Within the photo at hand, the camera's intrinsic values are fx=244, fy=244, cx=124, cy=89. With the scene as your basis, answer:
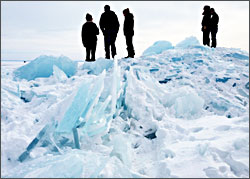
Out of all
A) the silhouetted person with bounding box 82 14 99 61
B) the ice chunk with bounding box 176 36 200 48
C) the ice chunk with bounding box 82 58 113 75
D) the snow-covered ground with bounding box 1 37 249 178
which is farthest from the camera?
the ice chunk with bounding box 176 36 200 48

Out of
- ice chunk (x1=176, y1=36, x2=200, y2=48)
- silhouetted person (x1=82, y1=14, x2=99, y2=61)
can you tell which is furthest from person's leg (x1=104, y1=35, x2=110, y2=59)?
ice chunk (x1=176, y1=36, x2=200, y2=48)

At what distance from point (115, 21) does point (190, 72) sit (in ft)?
7.58

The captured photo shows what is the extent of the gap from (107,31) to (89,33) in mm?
483

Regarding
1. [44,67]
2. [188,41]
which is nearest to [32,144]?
[44,67]

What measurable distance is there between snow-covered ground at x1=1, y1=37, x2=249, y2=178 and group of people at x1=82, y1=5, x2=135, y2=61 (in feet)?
4.57

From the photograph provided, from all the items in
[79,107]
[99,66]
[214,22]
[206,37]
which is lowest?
[79,107]

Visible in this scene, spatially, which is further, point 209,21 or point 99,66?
point 209,21

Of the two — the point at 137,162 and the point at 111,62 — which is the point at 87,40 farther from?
the point at 137,162

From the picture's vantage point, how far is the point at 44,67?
5.26 metres

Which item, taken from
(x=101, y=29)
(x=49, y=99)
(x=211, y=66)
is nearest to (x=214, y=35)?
(x=211, y=66)

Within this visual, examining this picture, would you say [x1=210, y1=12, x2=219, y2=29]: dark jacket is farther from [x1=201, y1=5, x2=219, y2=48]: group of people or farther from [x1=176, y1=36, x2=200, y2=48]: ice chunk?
→ [x1=176, y1=36, x2=200, y2=48]: ice chunk

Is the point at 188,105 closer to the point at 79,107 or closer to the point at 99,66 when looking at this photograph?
the point at 79,107

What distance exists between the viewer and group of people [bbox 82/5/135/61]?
6203mm

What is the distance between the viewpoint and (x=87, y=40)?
6359mm
